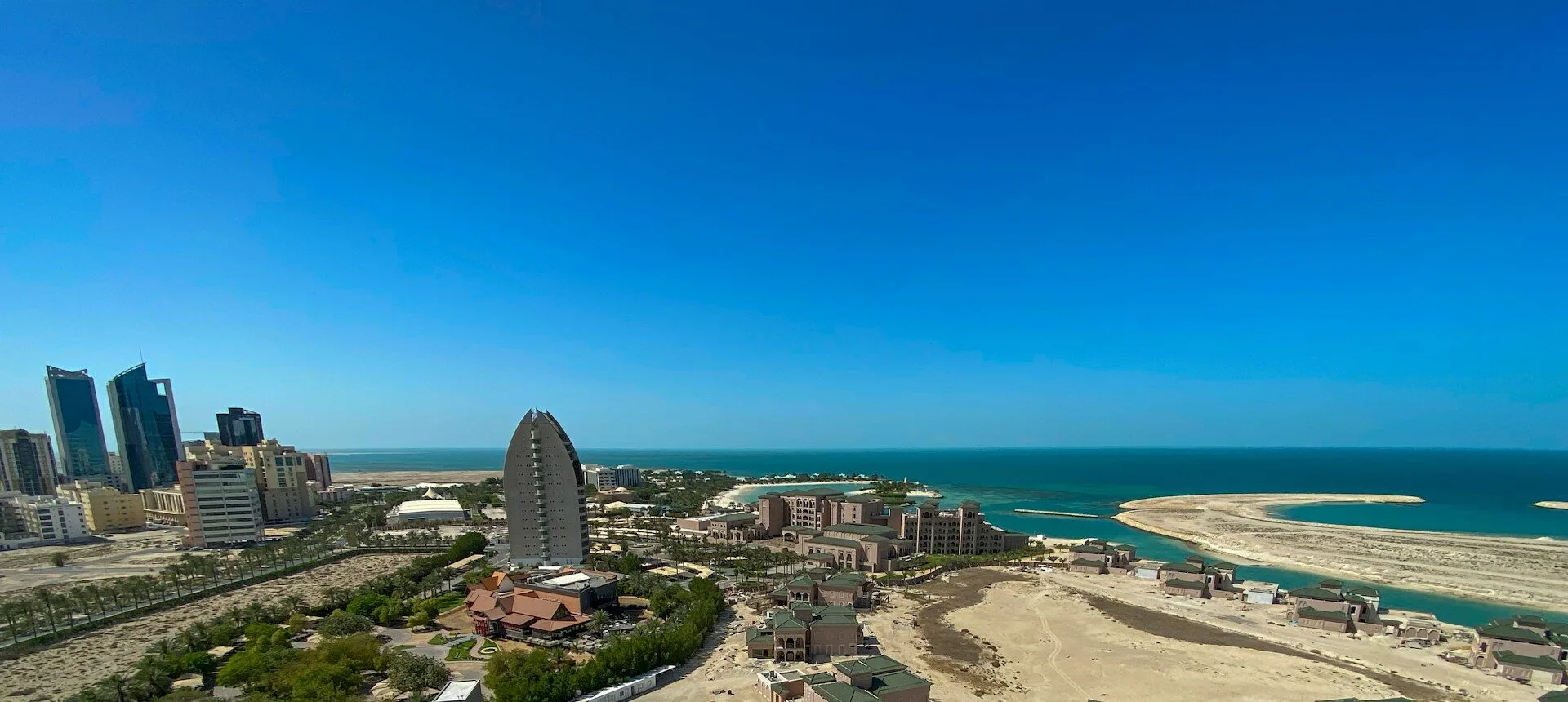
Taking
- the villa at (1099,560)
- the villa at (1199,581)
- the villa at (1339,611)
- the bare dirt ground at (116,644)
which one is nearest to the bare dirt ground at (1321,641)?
the villa at (1339,611)

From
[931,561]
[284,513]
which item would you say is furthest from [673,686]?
[284,513]

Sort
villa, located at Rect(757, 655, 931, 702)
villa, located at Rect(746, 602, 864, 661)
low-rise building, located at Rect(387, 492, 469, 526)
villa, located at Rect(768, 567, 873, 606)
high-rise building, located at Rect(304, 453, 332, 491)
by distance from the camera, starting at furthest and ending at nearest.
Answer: high-rise building, located at Rect(304, 453, 332, 491), low-rise building, located at Rect(387, 492, 469, 526), villa, located at Rect(768, 567, 873, 606), villa, located at Rect(746, 602, 864, 661), villa, located at Rect(757, 655, 931, 702)

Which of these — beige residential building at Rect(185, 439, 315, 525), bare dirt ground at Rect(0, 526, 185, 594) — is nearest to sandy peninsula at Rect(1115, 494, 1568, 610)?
bare dirt ground at Rect(0, 526, 185, 594)

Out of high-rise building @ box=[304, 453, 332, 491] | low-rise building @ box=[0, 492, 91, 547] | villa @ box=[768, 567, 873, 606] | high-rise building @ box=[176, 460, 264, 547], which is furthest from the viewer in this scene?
high-rise building @ box=[304, 453, 332, 491]

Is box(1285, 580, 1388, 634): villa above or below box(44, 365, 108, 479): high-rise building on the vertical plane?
below

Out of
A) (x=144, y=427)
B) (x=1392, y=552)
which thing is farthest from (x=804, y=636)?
(x=144, y=427)

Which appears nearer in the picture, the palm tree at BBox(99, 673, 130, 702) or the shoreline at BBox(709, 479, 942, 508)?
the palm tree at BBox(99, 673, 130, 702)

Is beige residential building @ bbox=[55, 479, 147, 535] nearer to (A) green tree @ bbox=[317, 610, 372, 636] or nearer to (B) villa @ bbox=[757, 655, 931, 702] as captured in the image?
(A) green tree @ bbox=[317, 610, 372, 636]

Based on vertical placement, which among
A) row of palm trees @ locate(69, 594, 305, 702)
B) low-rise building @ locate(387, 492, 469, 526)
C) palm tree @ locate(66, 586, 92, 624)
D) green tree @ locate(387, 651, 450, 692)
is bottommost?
low-rise building @ locate(387, 492, 469, 526)
